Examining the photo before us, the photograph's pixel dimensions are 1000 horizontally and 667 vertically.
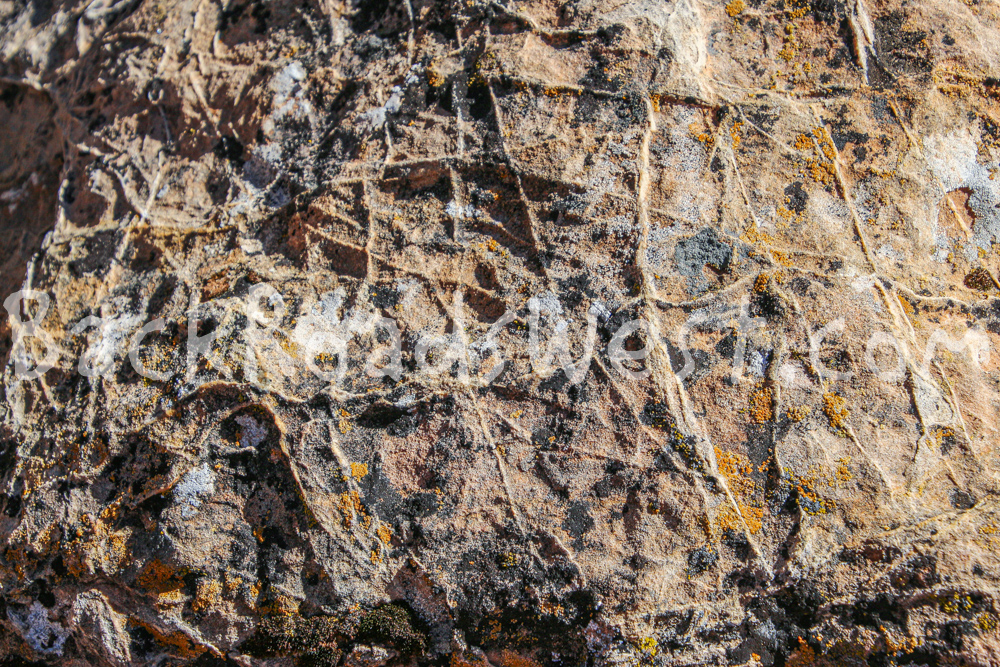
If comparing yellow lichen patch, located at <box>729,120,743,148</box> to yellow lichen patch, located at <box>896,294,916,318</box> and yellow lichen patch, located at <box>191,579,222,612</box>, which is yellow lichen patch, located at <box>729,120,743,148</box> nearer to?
yellow lichen patch, located at <box>896,294,916,318</box>

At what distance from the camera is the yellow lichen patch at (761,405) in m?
1.99

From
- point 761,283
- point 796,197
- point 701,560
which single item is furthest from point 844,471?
point 796,197

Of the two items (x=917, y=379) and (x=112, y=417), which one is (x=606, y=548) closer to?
(x=917, y=379)

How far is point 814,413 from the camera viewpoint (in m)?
1.98

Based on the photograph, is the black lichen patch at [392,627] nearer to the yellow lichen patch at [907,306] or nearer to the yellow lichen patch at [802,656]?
the yellow lichen patch at [802,656]

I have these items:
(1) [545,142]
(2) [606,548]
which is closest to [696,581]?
(2) [606,548]

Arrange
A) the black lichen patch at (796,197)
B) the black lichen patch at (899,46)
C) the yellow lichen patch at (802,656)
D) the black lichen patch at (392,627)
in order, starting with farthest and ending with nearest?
the black lichen patch at (899,46)
the black lichen patch at (796,197)
the black lichen patch at (392,627)
the yellow lichen patch at (802,656)

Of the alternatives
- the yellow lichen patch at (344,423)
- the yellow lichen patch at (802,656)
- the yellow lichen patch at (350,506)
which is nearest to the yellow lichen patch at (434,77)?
the yellow lichen patch at (344,423)

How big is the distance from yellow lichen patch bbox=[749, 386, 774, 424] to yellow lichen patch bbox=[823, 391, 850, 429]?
17 cm

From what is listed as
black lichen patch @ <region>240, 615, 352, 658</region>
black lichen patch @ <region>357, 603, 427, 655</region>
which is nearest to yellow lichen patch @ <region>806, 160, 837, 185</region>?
black lichen patch @ <region>357, 603, 427, 655</region>

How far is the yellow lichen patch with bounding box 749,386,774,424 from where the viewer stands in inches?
78.5

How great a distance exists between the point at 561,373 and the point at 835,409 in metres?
0.84

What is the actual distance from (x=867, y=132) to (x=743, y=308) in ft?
2.55

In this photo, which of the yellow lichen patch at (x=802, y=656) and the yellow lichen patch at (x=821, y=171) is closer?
the yellow lichen patch at (x=802, y=656)
